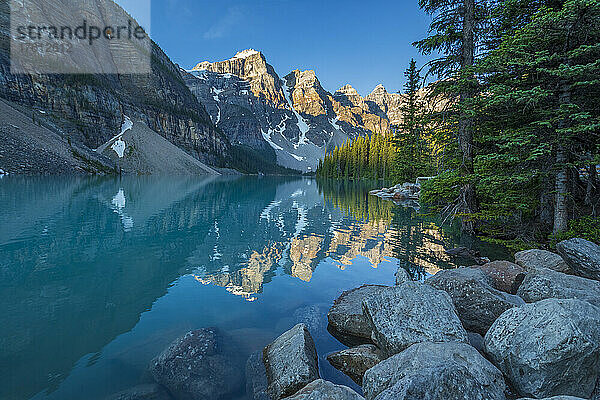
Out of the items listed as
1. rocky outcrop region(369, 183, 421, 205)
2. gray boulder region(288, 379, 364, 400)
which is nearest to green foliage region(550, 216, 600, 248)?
gray boulder region(288, 379, 364, 400)

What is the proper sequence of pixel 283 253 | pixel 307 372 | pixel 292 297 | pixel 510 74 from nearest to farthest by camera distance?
pixel 307 372, pixel 292 297, pixel 510 74, pixel 283 253

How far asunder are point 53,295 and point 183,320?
13.7 feet

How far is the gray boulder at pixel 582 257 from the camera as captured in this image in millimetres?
6780

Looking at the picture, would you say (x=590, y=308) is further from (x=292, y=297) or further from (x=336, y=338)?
(x=292, y=297)

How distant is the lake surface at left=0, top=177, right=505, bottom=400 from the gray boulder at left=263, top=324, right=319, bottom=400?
728mm

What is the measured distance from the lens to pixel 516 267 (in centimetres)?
744

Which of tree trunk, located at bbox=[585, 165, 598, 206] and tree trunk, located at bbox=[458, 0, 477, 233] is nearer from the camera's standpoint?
tree trunk, located at bbox=[585, 165, 598, 206]

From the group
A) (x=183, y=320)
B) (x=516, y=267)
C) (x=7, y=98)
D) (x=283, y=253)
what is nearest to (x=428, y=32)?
(x=516, y=267)

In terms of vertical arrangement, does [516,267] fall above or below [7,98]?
below

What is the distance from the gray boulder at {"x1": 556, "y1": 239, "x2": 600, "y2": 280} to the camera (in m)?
6.78

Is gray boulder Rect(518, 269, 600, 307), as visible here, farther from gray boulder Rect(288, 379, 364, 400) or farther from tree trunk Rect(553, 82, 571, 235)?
tree trunk Rect(553, 82, 571, 235)

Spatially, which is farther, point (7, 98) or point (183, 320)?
point (7, 98)

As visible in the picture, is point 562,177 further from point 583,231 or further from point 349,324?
point 349,324

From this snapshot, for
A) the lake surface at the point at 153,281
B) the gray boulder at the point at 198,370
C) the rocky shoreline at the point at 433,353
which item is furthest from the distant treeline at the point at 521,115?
the gray boulder at the point at 198,370
